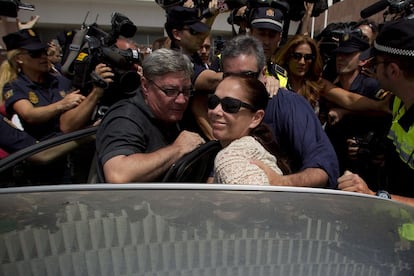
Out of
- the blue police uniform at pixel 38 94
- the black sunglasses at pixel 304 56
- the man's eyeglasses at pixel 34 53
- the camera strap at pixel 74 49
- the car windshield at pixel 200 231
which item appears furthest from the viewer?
the man's eyeglasses at pixel 34 53

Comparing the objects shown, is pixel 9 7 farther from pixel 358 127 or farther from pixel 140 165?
pixel 358 127

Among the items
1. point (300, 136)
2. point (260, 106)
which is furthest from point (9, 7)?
point (300, 136)

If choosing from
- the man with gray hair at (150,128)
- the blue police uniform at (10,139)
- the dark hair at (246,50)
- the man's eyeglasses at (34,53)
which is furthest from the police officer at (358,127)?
the man's eyeglasses at (34,53)

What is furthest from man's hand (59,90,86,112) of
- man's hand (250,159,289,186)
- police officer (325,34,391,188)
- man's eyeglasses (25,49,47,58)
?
police officer (325,34,391,188)

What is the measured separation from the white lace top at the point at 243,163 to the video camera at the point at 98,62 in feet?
3.49

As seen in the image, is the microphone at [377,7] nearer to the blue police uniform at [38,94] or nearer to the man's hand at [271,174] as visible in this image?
the man's hand at [271,174]

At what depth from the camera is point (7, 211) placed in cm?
109

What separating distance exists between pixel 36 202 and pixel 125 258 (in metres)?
0.39

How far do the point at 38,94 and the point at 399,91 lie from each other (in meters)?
2.53

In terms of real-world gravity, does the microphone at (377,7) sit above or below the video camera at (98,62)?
above

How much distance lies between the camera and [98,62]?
2615 millimetres

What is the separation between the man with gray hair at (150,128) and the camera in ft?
6.55

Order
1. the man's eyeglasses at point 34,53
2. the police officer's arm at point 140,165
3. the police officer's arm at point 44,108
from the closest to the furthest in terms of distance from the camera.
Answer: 1. the police officer's arm at point 140,165
2. the police officer's arm at point 44,108
3. the man's eyeglasses at point 34,53

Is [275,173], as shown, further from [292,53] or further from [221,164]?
[292,53]
